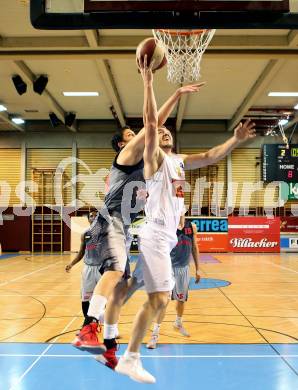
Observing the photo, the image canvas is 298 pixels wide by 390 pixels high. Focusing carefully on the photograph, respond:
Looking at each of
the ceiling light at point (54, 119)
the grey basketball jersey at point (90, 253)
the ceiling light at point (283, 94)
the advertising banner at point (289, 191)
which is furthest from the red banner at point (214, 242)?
the grey basketball jersey at point (90, 253)

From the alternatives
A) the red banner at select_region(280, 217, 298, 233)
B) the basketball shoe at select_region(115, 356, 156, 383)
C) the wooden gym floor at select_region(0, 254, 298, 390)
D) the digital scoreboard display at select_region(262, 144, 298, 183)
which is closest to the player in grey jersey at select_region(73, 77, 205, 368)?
the basketball shoe at select_region(115, 356, 156, 383)

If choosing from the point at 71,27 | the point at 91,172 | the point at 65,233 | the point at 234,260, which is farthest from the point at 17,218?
the point at 71,27

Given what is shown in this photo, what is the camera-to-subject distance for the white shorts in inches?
139

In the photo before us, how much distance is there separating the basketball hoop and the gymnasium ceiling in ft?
8.42

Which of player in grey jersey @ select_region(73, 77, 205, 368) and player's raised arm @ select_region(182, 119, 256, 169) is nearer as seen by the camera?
player in grey jersey @ select_region(73, 77, 205, 368)

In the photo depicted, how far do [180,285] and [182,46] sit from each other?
391 centimetres

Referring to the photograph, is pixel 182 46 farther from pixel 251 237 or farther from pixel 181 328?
pixel 251 237

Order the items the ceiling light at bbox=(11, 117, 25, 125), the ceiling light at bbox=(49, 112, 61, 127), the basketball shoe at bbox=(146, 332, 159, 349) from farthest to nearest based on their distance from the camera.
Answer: the ceiling light at bbox=(11, 117, 25, 125) < the ceiling light at bbox=(49, 112, 61, 127) < the basketball shoe at bbox=(146, 332, 159, 349)

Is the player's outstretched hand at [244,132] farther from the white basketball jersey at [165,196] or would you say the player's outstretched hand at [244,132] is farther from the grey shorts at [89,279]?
the grey shorts at [89,279]

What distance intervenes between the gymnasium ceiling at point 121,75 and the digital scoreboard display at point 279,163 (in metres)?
1.84

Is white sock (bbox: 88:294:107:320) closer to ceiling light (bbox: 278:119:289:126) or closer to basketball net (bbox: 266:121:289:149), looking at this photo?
ceiling light (bbox: 278:119:289:126)

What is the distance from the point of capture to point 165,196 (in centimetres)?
378

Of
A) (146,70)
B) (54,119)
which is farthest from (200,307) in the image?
(54,119)

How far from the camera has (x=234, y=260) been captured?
16484 millimetres
